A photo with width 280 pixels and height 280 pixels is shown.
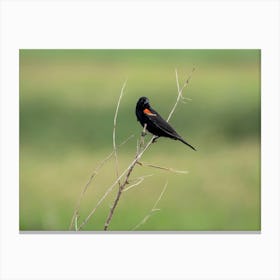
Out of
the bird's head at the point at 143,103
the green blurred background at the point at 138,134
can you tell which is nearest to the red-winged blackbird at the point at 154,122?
the bird's head at the point at 143,103

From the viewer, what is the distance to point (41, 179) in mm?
7230

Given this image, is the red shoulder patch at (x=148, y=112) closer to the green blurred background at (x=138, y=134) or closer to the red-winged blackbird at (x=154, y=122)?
the red-winged blackbird at (x=154, y=122)

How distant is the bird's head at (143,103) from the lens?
709 centimetres

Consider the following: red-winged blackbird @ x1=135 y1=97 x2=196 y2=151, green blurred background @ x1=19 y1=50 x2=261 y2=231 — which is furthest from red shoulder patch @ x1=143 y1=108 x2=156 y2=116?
green blurred background @ x1=19 y1=50 x2=261 y2=231

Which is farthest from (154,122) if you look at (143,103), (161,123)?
(143,103)

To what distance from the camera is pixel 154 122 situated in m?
7.00

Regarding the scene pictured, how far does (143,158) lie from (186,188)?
1.49 ft

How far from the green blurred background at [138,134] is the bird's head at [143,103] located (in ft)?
0.42

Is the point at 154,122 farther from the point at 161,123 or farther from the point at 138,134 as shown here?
the point at 138,134
